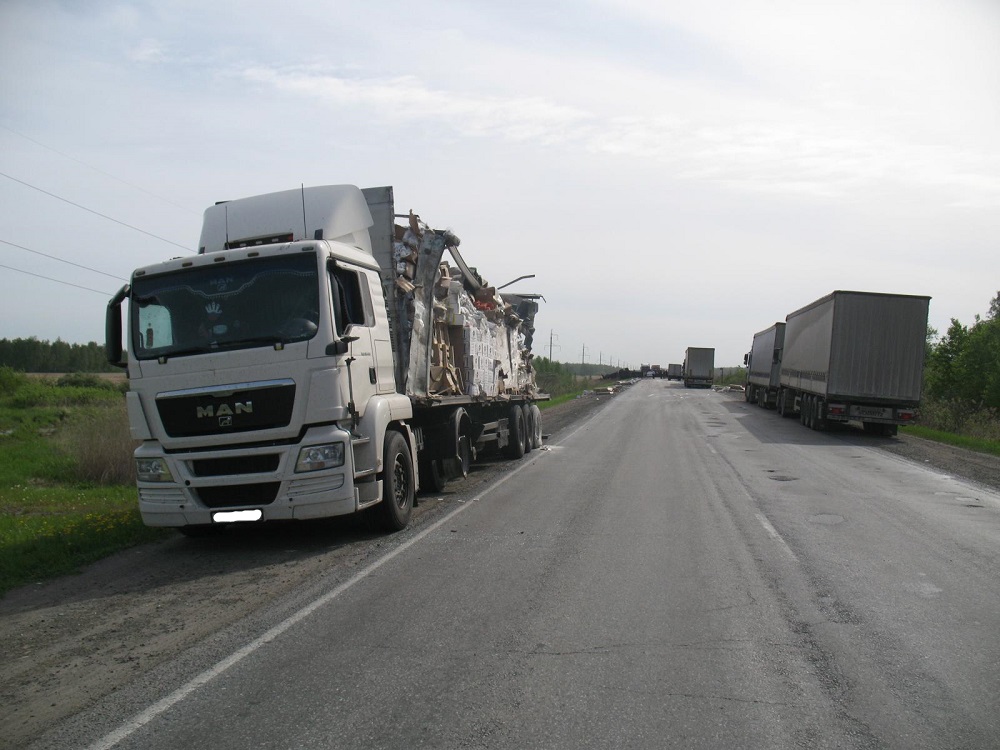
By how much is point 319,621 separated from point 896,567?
17.6 ft

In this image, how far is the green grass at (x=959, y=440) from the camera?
20.2m

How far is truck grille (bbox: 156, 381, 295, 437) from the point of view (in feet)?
24.9

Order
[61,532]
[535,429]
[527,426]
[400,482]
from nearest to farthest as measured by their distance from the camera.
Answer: [61,532] → [400,482] → [527,426] → [535,429]

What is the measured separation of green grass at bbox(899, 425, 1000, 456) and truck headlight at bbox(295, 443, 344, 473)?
1828cm

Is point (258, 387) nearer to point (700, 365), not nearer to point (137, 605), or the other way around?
point (137, 605)

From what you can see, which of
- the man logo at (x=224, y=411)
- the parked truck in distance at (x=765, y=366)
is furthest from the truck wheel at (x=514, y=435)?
the parked truck in distance at (x=765, y=366)

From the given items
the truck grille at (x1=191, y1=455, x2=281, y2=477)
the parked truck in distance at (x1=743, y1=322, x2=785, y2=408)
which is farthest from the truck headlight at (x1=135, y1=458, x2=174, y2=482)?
the parked truck in distance at (x1=743, y1=322, x2=785, y2=408)

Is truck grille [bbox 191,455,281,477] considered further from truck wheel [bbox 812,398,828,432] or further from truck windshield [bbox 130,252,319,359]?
truck wheel [bbox 812,398,828,432]

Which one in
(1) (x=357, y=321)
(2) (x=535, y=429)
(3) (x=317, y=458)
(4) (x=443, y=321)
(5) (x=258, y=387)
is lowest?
(2) (x=535, y=429)

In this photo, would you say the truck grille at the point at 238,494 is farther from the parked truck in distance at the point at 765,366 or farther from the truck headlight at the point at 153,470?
the parked truck in distance at the point at 765,366

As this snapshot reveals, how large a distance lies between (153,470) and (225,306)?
182cm

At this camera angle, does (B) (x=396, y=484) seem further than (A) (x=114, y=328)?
Yes

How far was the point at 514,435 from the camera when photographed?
16.8m

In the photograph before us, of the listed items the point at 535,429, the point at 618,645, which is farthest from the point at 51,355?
the point at 618,645
